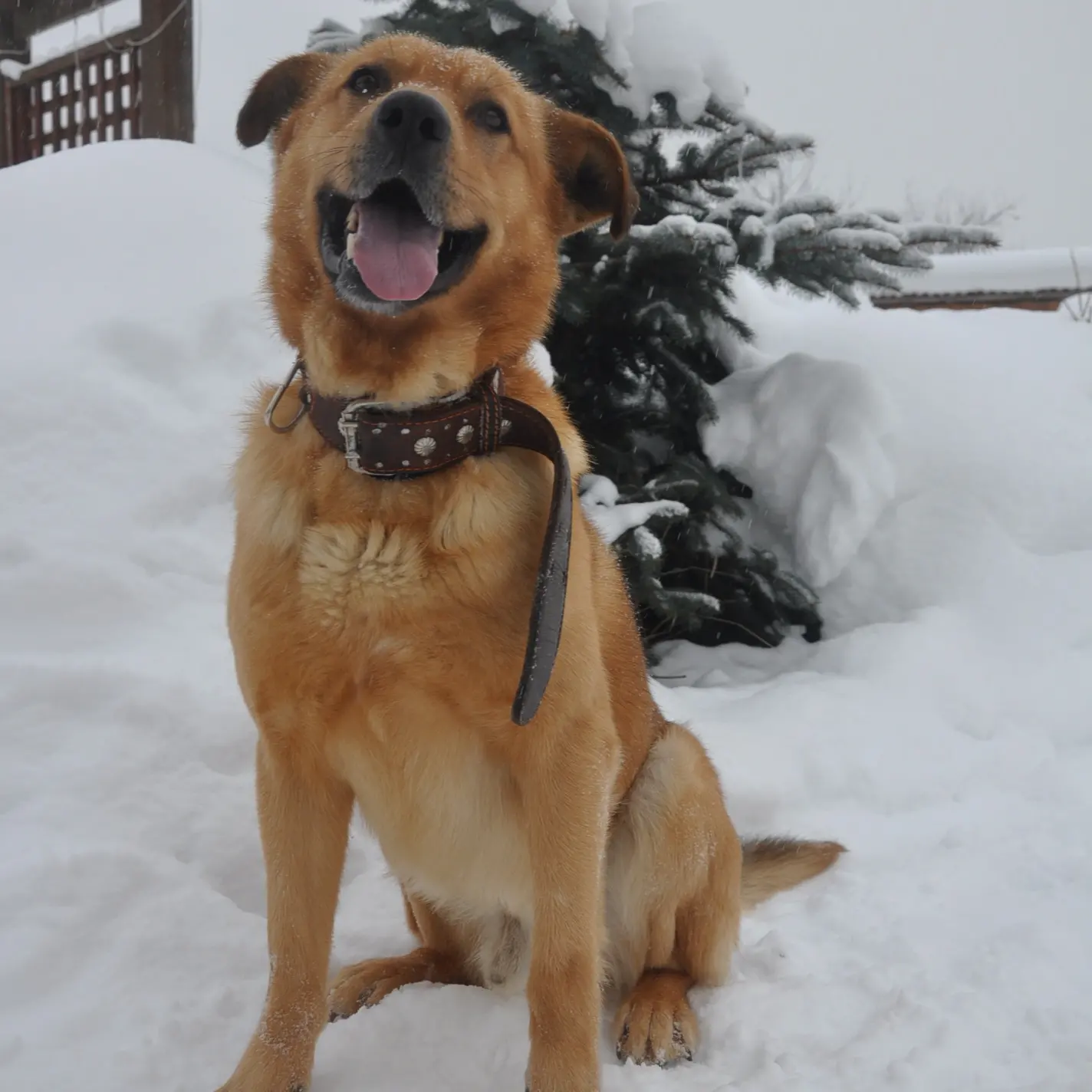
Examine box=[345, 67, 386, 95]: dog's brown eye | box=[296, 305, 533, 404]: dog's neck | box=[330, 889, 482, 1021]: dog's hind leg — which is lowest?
box=[330, 889, 482, 1021]: dog's hind leg

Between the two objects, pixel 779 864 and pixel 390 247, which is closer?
pixel 390 247

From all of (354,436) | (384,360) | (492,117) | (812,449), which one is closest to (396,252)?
(384,360)

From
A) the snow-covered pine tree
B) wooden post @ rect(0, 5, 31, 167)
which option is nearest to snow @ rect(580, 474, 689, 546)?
the snow-covered pine tree

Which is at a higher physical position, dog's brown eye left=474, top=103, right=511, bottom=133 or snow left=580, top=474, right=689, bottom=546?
dog's brown eye left=474, top=103, right=511, bottom=133

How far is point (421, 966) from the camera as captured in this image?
204 centimetres

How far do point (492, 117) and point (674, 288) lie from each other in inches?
91.1

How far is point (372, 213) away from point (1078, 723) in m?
3.01

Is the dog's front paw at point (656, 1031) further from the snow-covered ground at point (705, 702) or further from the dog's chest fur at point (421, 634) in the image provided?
the dog's chest fur at point (421, 634)

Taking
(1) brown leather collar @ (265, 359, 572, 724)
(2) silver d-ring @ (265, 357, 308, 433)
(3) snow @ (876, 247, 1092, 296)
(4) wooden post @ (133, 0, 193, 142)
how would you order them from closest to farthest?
(1) brown leather collar @ (265, 359, 572, 724) < (2) silver d-ring @ (265, 357, 308, 433) < (4) wooden post @ (133, 0, 193, 142) < (3) snow @ (876, 247, 1092, 296)

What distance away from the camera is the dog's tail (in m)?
2.30

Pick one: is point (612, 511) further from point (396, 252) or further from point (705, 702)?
point (396, 252)

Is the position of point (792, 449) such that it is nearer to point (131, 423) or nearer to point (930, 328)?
point (930, 328)

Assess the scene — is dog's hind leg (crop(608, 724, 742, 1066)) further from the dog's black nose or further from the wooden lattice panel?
the wooden lattice panel

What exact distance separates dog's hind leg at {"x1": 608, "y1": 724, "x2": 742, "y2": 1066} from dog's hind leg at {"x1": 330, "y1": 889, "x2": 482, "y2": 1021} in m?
0.36
